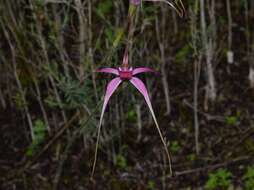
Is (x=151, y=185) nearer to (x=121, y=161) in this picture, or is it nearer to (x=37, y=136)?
(x=121, y=161)

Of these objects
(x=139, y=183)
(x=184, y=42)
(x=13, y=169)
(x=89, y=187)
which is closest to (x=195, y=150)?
(x=139, y=183)

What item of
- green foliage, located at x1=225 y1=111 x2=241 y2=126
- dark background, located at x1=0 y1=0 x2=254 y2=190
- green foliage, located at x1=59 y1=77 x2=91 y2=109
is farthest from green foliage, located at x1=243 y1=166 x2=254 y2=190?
green foliage, located at x1=59 y1=77 x2=91 y2=109

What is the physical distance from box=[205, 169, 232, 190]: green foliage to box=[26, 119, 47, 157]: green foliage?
0.72 m

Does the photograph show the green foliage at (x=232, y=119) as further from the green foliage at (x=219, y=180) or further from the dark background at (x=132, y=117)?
the green foliage at (x=219, y=180)

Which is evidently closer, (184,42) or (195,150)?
(195,150)

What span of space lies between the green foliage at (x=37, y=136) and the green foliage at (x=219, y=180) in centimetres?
72

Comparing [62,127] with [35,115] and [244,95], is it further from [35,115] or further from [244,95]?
[244,95]

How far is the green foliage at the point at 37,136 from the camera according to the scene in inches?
74.0

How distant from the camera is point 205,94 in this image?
2.01 metres

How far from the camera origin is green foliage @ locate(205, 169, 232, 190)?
1.69 metres

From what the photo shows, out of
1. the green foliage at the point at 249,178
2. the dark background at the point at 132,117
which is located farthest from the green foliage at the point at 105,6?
the green foliage at the point at 249,178

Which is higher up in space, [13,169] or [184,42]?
[184,42]

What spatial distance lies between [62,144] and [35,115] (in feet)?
0.71

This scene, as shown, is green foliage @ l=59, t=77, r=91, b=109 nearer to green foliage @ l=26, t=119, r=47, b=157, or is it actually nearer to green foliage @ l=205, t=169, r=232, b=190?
green foliage @ l=26, t=119, r=47, b=157
